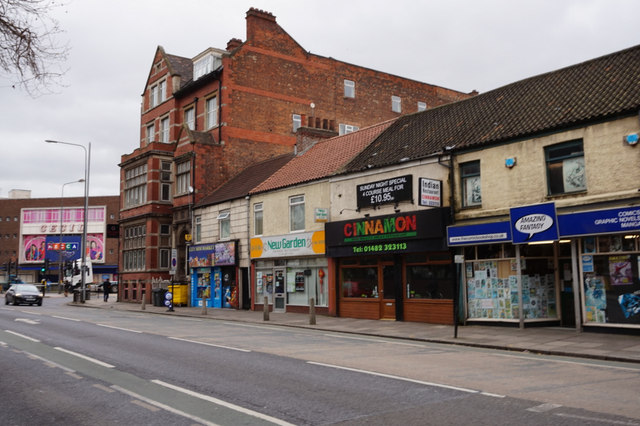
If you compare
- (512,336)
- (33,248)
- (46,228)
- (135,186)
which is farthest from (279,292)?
(33,248)

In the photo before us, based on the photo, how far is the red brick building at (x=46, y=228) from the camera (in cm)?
9719

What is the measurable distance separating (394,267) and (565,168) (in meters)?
7.69

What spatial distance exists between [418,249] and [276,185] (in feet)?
33.3

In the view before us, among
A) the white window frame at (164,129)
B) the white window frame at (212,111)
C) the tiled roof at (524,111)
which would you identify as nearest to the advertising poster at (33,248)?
the white window frame at (164,129)

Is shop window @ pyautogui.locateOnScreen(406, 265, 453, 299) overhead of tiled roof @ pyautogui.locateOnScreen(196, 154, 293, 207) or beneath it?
beneath

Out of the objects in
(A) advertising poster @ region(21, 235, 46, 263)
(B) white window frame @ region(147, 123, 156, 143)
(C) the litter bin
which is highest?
(B) white window frame @ region(147, 123, 156, 143)

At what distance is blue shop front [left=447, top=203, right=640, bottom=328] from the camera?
1622 cm

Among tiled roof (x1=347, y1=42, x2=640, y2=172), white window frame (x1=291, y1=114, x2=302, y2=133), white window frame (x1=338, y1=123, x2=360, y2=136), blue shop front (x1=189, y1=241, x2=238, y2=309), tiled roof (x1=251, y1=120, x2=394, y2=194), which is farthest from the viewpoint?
white window frame (x1=338, y1=123, x2=360, y2=136)

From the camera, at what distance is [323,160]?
28.9 metres

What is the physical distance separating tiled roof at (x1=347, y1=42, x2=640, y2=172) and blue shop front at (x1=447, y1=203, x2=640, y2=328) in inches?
114

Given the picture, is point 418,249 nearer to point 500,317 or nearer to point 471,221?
point 471,221

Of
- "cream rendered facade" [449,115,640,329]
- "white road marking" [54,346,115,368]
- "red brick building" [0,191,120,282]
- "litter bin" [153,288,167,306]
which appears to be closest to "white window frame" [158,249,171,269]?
"litter bin" [153,288,167,306]

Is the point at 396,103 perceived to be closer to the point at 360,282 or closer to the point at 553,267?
the point at 360,282

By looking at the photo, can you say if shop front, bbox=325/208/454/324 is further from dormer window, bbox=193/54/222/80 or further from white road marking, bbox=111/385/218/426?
dormer window, bbox=193/54/222/80
